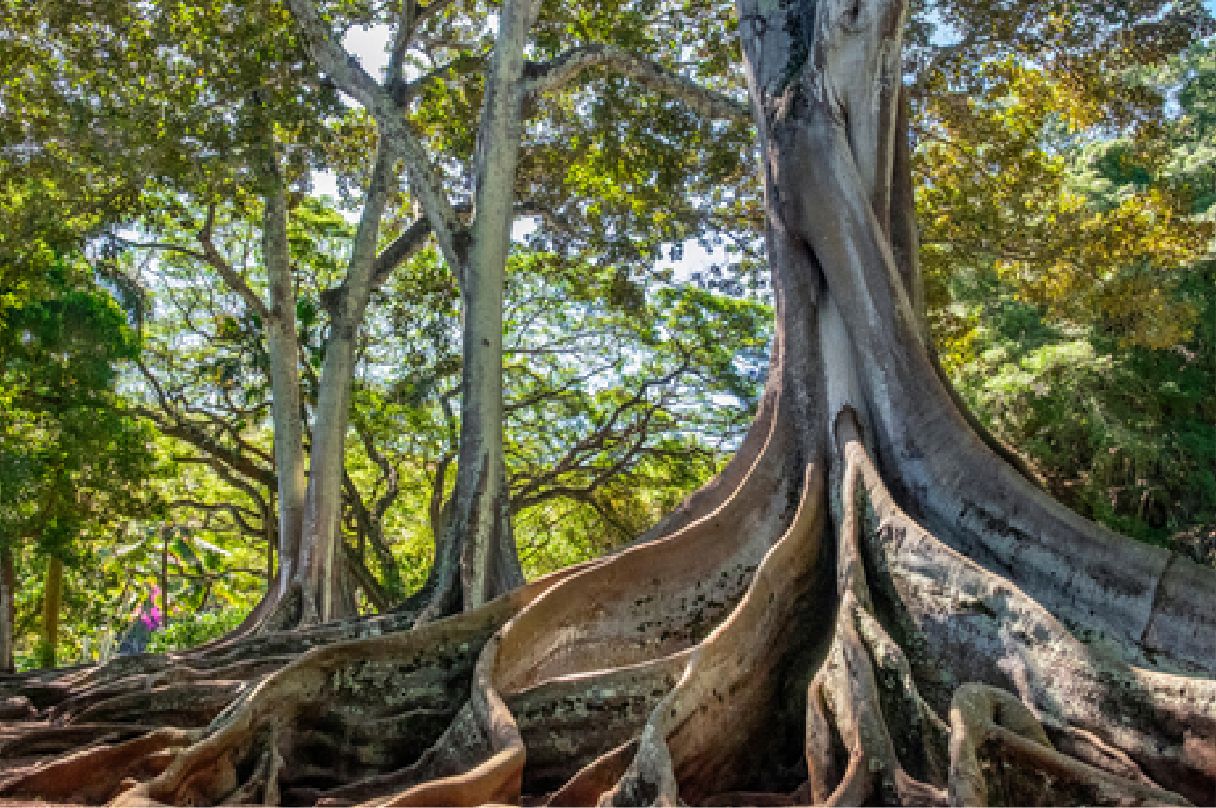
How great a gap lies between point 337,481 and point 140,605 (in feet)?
47.8

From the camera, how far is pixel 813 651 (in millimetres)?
3740

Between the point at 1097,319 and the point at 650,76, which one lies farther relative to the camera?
the point at 1097,319

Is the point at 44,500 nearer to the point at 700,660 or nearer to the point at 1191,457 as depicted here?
the point at 700,660

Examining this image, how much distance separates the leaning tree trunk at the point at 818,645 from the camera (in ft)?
8.81

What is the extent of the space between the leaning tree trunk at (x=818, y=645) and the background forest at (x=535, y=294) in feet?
15.4

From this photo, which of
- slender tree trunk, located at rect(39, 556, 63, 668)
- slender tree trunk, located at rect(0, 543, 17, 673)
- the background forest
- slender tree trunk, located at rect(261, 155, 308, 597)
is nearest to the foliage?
the background forest

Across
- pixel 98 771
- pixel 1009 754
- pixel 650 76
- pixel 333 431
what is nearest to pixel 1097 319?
pixel 650 76

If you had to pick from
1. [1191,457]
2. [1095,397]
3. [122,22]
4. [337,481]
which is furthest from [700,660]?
[1191,457]

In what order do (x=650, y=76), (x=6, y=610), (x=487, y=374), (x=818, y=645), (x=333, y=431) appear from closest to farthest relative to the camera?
(x=818, y=645)
(x=487, y=374)
(x=650, y=76)
(x=333, y=431)
(x=6, y=610)

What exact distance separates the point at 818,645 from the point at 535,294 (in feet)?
32.7

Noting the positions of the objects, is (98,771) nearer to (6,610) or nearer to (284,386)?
(284,386)

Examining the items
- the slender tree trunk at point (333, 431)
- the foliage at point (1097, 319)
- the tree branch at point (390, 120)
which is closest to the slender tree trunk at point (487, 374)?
the tree branch at point (390, 120)

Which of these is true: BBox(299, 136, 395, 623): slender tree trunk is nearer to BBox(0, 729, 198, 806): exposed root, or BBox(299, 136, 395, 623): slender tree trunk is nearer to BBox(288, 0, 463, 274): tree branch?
BBox(288, 0, 463, 274): tree branch

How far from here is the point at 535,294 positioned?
13273mm
